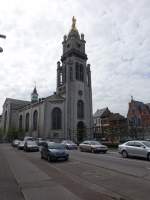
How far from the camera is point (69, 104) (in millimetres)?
76312

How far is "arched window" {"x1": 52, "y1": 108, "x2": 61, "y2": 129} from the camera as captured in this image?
75681 millimetres

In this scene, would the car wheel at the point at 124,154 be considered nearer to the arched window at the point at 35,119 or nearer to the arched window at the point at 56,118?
the arched window at the point at 56,118

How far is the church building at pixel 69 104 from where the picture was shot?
74375 millimetres

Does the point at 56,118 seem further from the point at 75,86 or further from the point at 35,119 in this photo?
the point at 75,86

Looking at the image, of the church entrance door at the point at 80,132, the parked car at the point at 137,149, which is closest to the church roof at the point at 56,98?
the church entrance door at the point at 80,132

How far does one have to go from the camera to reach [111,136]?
41.0 meters

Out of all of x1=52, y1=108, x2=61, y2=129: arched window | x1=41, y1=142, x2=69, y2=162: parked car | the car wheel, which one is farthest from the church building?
x1=41, y1=142, x2=69, y2=162: parked car

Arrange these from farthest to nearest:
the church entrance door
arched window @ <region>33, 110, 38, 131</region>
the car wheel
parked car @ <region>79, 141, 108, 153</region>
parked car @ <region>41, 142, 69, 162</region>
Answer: arched window @ <region>33, 110, 38, 131</region> < the church entrance door < parked car @ <region>79, 141, 108, 153</region> < the car wheel < parked car @ <region>41, 142, 69, 162</region>

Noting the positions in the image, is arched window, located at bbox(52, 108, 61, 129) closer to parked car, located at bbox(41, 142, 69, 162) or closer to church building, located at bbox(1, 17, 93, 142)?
church building, located at bbox(1, 17, 93, 142)

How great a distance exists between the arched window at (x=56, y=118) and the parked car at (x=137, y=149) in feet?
184

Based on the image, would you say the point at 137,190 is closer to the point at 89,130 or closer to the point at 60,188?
the point at 60,188

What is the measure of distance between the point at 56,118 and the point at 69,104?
6708mm

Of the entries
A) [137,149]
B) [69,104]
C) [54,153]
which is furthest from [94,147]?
[69,104]

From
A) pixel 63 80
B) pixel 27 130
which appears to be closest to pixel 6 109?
pixel 27 130
